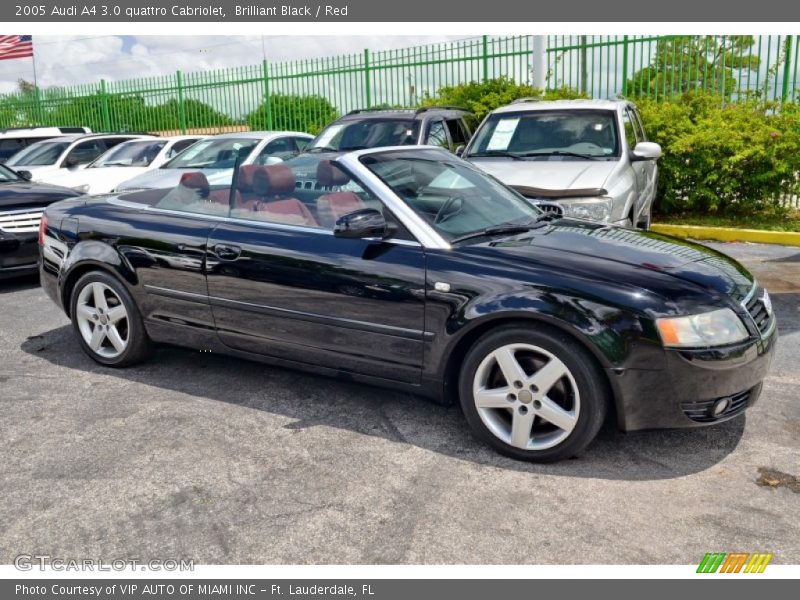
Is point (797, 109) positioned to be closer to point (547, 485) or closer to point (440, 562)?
point (547, 485)

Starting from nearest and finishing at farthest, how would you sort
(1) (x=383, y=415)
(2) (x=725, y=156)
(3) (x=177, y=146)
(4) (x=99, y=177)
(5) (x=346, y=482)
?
(5) (x=346, y=482) < (1) (x=383, y=415) < (2) (x=725, y=156) < (4) (x=99, y=177) < (3) (x=177, y=146)

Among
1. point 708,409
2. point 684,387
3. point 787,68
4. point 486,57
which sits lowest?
point 708,409

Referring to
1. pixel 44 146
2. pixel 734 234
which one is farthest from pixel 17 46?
pixel 734 234

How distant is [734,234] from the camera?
995 cm

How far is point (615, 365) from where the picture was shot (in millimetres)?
3572

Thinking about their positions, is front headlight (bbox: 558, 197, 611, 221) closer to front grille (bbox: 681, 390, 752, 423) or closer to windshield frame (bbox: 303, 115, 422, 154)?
windshield frame (bbox: 303, 115, 422, 154)

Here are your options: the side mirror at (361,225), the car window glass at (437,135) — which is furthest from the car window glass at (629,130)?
the side mirror at (361,225)

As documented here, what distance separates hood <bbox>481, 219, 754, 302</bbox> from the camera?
373 centimetres

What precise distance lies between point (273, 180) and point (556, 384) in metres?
2.08

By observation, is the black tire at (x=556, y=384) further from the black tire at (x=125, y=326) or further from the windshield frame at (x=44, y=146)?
the windshield frame at (x=44, y=146)

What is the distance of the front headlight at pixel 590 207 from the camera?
711 cm

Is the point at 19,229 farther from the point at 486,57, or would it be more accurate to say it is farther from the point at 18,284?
the point at 486,57

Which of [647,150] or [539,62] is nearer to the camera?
[647,150]

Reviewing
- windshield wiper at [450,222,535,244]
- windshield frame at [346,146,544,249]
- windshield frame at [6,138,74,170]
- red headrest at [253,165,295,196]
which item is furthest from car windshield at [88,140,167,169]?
windshield wiper at [450,222,535,244]
